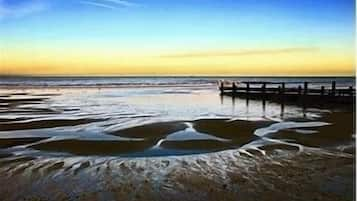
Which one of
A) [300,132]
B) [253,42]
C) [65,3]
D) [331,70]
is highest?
[65,3]

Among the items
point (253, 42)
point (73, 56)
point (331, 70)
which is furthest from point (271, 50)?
point (73, 56)

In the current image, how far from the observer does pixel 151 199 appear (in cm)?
200

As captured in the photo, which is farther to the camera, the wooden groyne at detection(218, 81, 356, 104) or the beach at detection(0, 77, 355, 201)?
the wooden groyne at detection(218, 81, 356, 104)

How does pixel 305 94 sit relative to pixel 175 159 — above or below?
below

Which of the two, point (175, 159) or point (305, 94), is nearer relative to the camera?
point (175, 159)

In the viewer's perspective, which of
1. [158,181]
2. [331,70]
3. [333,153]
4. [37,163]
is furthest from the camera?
[331,70]

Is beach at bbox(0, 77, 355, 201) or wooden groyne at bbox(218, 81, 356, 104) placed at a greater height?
beach at bbox(0, 77, 355, 201)

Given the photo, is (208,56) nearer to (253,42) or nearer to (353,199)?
(253,42)

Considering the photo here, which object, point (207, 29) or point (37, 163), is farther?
point (207, 29)

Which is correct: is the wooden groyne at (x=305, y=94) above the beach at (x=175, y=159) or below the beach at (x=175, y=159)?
below

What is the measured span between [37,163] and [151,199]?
1051 millimetres

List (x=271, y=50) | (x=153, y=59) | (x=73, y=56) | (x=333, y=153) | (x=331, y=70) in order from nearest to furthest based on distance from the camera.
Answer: (x=333, y=153), (x=331, y=70), (x=73, y=56), (x=271, y=50), (x=153, y=59)

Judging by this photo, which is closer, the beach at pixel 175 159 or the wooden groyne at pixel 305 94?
the beach at pixel 175 159

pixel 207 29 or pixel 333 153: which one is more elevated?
pixel 207 29
